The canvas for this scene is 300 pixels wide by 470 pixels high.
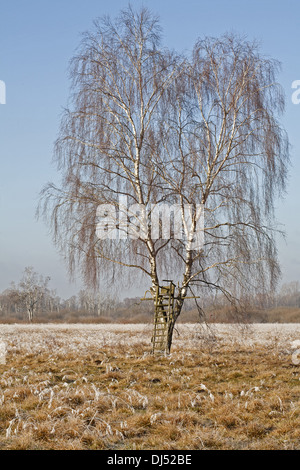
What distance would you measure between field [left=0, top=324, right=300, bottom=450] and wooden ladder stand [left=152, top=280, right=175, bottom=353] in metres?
1.09

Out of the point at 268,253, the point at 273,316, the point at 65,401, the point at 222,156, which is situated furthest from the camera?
the point at 273,316

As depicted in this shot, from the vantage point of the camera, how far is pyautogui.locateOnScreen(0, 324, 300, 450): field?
6816 mm

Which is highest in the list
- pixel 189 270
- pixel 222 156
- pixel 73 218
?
pixel 222 156

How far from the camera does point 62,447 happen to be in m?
6.58

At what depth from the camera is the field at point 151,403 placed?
6.82m

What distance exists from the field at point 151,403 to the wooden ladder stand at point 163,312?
1.09 m

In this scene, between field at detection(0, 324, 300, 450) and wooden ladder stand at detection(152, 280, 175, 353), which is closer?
field at detection(0, 324, 300, 450)

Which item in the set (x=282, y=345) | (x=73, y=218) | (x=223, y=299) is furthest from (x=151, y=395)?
(x=282, y=345)

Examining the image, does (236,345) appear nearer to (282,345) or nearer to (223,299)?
(282,345)

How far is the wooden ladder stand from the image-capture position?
16.0 meters

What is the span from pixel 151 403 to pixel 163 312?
754 centimetres

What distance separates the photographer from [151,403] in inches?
350

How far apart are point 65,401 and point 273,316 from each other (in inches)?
2049

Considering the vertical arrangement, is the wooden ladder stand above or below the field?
above
